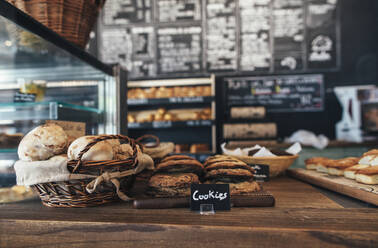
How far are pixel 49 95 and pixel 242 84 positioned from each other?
266 cm

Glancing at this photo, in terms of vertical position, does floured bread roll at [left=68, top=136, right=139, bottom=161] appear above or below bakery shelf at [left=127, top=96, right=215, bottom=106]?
below

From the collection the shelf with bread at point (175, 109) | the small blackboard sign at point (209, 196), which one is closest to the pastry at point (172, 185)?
the small blackboard sign at point (209, 196)

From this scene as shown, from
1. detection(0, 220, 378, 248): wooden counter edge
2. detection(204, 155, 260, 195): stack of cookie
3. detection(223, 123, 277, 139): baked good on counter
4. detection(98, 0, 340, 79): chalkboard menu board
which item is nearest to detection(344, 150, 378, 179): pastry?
detection(204, 155, 260, 195): stack of cookie

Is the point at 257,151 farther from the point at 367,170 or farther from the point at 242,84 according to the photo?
the point at 242,84

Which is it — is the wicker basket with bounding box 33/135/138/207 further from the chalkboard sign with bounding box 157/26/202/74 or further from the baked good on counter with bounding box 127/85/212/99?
the chalkboard sign with bounding box 157/26/202/74

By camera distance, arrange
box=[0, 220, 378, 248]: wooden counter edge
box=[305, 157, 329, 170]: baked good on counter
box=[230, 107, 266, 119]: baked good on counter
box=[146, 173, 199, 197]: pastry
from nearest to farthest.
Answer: box=[0, 220, 378, 248]: wooden counter edge → box=[146, 173, 199, 197]: pastry → box=[305, 157, 329, 170]: baked good on counter → box=[230, 107, 266, 119]: baked good on counter

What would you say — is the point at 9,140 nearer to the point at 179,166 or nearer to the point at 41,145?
the point at 41,145

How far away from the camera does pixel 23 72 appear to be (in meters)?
1.64

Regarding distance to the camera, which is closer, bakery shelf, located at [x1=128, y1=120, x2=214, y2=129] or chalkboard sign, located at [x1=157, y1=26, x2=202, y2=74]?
bakery shelf, located at [x1=128, y1=120, x2=214, y2=129]

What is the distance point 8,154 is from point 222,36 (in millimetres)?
3187

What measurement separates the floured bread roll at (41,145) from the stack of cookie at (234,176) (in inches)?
21.6

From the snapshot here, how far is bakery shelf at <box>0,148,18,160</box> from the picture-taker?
1.27 m

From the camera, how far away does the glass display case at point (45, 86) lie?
1113mm

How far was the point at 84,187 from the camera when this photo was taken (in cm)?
86
